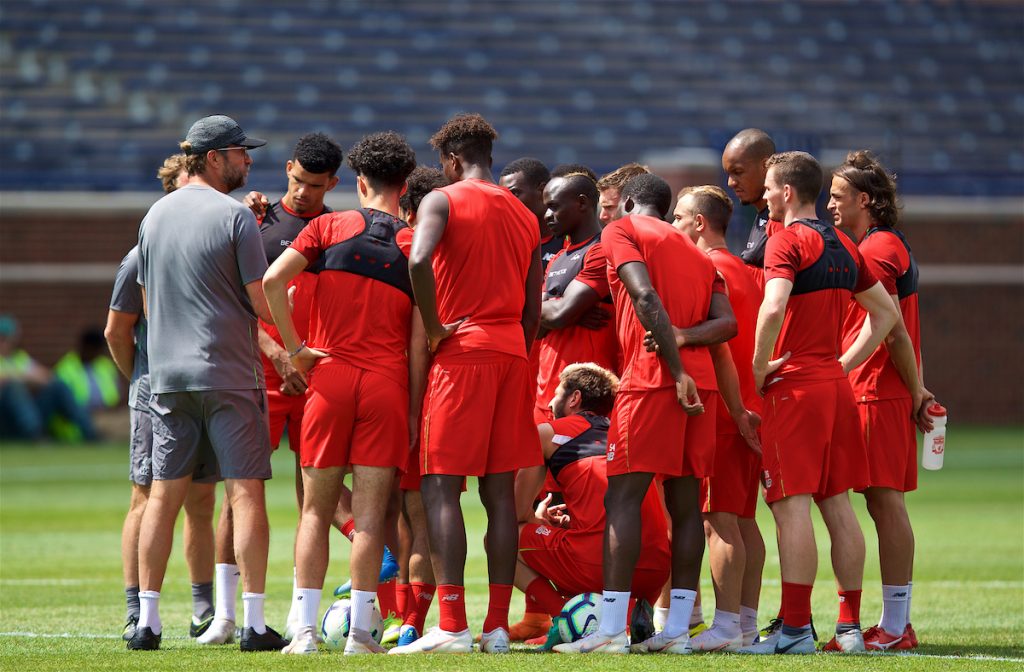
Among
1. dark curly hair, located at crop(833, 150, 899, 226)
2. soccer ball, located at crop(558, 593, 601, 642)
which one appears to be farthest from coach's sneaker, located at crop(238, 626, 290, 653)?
dark curly hair, located at crop(833, 150, 899, 226)

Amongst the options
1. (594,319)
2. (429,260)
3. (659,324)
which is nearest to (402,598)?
(594,319)

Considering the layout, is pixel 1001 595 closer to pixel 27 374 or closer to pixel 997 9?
pixel 27 374

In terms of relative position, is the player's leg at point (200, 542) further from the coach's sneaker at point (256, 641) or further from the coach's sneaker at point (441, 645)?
the coach's sneaker at point (441, 645)

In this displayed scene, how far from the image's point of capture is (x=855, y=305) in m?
7.75

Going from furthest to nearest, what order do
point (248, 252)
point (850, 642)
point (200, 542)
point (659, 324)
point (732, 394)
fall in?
point (200, 542) < point (732, 394) < point (850, 642) < point (248, 252) < point (659, 324)

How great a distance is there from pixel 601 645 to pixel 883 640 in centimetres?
153

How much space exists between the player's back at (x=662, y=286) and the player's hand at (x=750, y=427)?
0.25 metres

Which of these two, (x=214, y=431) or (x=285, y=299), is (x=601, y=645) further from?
(x=285, y=299)

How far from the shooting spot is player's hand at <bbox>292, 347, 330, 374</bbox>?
6.76 m

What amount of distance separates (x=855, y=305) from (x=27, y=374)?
59.5ft

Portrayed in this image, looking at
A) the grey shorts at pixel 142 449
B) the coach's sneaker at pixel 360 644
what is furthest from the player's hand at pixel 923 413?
the grey shorts at pixel 142 449

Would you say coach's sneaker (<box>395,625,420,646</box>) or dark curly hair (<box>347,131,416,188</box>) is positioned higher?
dark curly hair (<box>347,131,416,188</box>)

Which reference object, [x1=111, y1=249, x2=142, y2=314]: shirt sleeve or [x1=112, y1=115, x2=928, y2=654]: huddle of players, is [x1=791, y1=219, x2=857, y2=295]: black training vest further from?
[x1=111, y1=249, x2=142, y2=314]: shirt sleeve

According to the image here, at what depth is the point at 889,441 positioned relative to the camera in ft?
24.6
